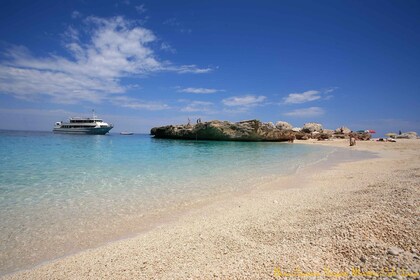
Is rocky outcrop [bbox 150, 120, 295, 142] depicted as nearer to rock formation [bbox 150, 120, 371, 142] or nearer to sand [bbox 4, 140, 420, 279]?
rock formation [bbox 150, 120, 371, 142]

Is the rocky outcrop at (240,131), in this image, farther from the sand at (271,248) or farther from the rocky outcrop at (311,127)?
the sand at (271,248)

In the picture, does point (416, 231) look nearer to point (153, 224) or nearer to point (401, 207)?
point (401, 207)

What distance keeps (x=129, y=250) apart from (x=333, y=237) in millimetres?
3544

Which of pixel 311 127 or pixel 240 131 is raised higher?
pixel 311 127

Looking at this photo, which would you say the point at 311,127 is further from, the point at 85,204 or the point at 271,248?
the point at 271,248

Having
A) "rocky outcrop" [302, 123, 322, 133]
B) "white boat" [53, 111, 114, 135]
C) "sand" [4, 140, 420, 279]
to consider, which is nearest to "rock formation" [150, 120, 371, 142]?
"rocky outcrop" [302, 123, 322, 133]

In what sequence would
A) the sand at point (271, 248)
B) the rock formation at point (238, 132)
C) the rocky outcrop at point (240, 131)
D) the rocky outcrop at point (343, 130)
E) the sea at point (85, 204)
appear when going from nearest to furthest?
the sand at point (271, 248)
the sea at point (85, 204)
the rocky outcrop at point (240, 131)
the rock formation at point (238, 132)
the rocky outcrop at point (343, 130)

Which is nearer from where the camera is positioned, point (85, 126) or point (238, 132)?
point (238, 132)

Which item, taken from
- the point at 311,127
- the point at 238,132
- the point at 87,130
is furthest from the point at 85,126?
the point at 311,127

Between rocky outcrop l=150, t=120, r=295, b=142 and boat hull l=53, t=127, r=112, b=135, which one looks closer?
rocky outcrop l=150, t=120, r=295, b=142

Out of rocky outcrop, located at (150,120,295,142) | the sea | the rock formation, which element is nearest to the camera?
the sea

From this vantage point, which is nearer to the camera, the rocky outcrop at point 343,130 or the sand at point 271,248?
the sand at point 271,248

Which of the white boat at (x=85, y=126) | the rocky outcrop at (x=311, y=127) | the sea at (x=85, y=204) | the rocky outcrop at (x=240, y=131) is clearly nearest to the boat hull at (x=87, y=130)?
the white boat at (x=85, y=126)

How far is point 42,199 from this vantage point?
7.38 m
